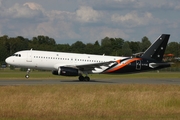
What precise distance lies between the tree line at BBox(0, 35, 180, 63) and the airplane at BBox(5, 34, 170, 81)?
281 ft

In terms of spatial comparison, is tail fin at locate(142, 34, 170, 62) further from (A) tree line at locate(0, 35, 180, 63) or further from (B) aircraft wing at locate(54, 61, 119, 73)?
(A) tree line at locate(0, 35, 180, 63)

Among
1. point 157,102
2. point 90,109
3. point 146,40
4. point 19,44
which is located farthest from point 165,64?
point 146,40

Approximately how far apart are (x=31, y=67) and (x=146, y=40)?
152m

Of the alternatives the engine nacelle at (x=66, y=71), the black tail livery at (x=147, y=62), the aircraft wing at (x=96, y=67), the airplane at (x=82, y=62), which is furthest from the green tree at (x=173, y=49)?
the engine nacelle at (x=66, y=71)

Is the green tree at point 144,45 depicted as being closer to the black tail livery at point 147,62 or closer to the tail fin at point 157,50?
the tail fin at point 157,50

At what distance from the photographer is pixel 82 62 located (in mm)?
46375

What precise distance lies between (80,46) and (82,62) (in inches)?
4854

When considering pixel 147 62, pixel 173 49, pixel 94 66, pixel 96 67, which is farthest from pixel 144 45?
pixel 94 66

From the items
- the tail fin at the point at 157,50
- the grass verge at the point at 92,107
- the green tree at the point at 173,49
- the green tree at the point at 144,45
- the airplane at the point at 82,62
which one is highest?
the green tree at the point at 144,45

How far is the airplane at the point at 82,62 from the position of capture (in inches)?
1763

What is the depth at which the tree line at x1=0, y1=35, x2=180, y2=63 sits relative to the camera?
143200mm

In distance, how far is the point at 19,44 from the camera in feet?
472

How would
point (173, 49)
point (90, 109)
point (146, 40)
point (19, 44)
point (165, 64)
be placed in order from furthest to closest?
point (146, 40), point (173, 49), point (19, 44), point (165, 64), point (90, 109)

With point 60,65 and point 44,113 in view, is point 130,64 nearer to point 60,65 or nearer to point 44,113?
point 60,65
